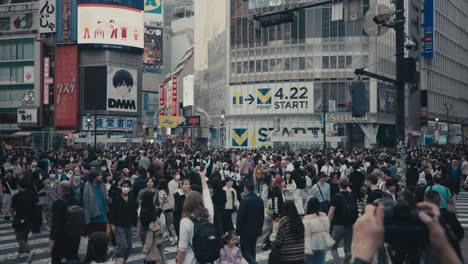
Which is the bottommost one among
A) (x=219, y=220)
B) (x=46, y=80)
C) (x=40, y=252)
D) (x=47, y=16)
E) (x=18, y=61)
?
(x=40, y=252)

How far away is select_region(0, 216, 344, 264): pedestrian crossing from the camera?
40.5 ft

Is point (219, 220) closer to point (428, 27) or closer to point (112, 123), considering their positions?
point (112, 123)

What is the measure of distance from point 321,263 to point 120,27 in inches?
3071

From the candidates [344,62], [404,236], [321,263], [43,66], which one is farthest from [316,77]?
[404,236]

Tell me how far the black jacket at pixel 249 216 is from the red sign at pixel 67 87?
249ft

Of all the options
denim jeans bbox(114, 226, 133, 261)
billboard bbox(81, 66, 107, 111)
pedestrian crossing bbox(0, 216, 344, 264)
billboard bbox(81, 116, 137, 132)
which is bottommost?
pedestrian crossing bbox(0, 216, 344, 264)

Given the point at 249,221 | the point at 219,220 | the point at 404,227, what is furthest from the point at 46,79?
the point at 404,227

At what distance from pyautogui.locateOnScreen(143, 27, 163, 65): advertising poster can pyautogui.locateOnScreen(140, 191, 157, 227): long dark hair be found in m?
121

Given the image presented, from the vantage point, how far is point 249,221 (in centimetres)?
998

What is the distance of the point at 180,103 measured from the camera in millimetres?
125625

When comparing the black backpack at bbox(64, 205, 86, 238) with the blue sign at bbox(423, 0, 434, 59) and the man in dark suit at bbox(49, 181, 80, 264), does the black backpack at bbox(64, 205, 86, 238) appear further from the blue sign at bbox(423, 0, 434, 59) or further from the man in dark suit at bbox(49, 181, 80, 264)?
the blue sign at bbox(423, 0, 434, 59)

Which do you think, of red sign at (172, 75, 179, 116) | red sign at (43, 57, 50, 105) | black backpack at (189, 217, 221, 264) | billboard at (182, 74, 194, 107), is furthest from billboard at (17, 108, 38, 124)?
black backpack at (189, 217, 221, 264)

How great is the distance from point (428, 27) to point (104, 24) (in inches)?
1775

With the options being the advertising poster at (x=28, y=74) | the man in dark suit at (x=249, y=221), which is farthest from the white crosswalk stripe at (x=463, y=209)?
the advertising poster at (x=28, y=74)
